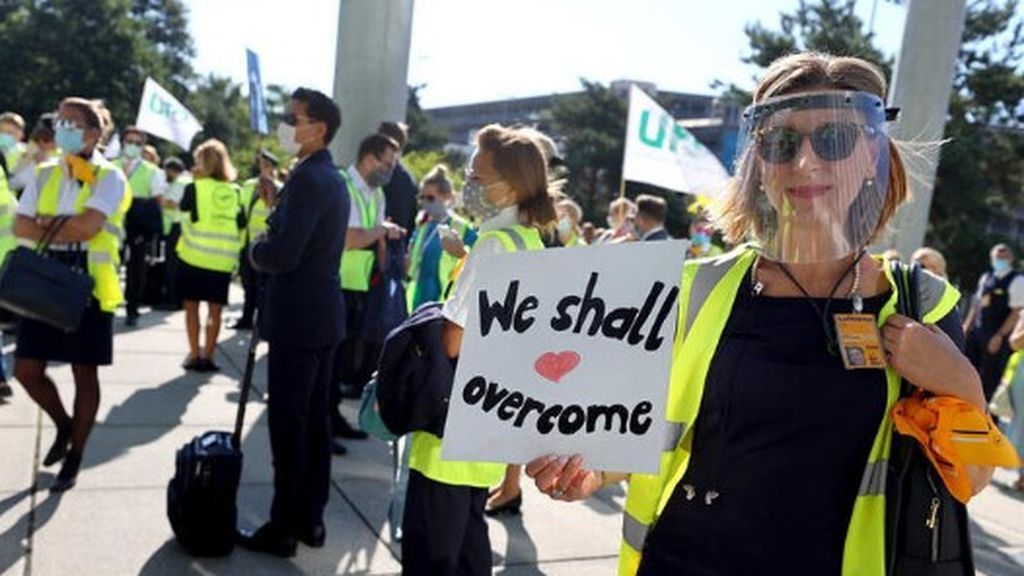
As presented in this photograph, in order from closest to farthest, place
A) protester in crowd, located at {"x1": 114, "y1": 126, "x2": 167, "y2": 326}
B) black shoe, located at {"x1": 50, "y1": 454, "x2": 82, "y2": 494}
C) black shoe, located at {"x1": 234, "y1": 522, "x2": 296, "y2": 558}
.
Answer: black shoe, located at {"x1": 234, "y1": 522, "x2": 296, "y2": 558}
black shoe, located at {"x1": 50, "y1": 454, "x2": 82, "y2": 494}
protester in crowd, located at {"x1": 114, "y1": 126, "x2": 167, "y2": 326}

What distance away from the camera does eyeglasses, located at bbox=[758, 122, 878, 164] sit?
5.13ft

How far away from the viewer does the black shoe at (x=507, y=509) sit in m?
4.73

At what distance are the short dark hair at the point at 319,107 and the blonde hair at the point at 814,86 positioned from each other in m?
2.55

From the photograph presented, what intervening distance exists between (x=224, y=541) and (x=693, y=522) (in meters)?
2.70

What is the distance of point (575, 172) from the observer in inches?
1736

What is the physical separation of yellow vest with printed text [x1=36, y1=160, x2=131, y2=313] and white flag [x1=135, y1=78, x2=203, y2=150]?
652cm

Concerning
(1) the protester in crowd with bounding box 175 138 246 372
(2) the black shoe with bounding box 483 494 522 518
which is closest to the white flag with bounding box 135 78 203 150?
(1) the protester in crowd with bounding box 175 138 246 372

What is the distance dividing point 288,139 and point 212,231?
3.96 metres

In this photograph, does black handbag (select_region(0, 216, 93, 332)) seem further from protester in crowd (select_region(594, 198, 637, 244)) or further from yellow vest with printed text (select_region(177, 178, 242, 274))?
protester in crowd (select_region(594, 198, 637, 244))

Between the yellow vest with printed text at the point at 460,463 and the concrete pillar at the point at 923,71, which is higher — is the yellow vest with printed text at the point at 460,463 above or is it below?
below

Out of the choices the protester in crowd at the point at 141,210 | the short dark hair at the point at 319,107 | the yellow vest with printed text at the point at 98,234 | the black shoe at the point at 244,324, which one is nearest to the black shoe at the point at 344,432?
the yellow vest with printed text at the point at 98,234

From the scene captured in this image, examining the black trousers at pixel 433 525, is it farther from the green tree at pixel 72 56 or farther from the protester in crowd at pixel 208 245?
the green tree at pixel 72 56

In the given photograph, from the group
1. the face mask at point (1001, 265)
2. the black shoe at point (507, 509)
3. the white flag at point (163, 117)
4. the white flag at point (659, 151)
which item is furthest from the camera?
the white flag at point (163, 117)

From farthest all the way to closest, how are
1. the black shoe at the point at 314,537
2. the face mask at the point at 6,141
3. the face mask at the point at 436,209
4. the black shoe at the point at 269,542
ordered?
the face mask at the point at 6,141
the face mask at the point at 436,209
the black shoe at the point at 314,537
the black shoe at the point at 269,542
